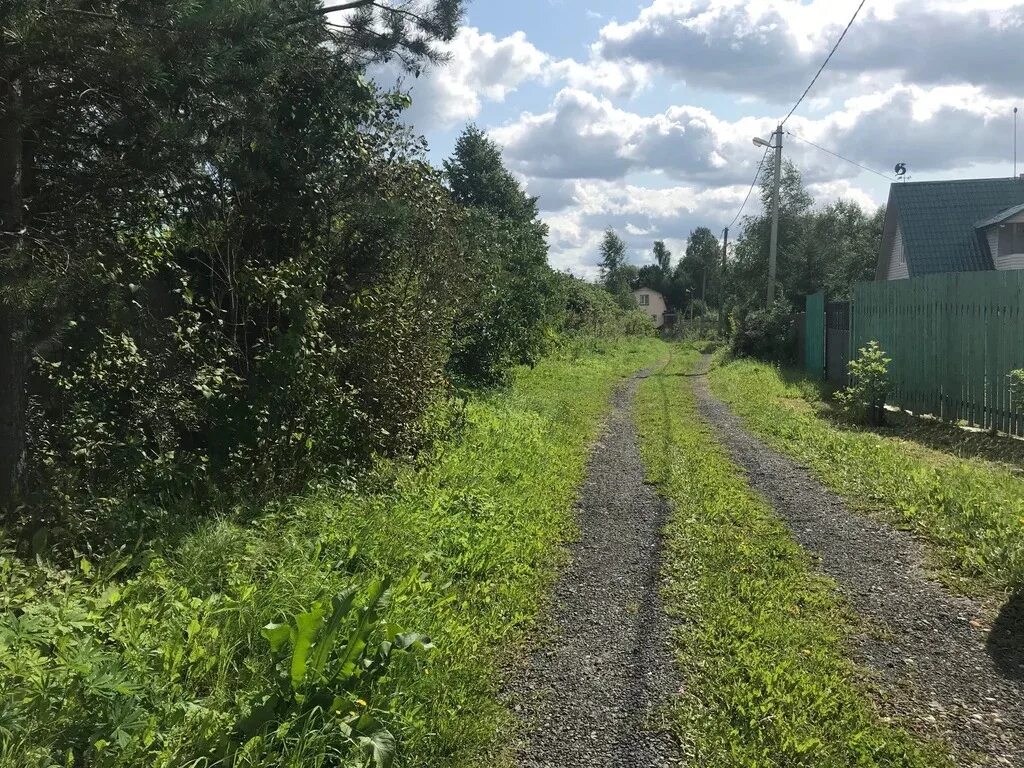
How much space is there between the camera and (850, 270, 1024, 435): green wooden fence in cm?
892

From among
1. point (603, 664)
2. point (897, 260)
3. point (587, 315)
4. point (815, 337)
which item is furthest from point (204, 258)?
point (587, 315)

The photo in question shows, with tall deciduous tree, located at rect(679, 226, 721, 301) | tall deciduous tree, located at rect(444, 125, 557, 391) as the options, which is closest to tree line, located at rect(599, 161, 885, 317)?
tall deciduous tree, located at rect(444, 125, 557, 391)

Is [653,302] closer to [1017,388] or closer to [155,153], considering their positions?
[1017,388]

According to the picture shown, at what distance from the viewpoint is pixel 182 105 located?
4.56 meters

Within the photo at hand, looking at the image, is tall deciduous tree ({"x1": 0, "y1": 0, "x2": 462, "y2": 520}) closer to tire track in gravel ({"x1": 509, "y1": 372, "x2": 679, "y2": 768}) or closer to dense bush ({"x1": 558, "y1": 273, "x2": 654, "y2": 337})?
tire track in gravel ({"x1": 509, "y1": 372, "x2": 679, "y2": 768})

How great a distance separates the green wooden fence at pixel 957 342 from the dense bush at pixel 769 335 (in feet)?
29.8

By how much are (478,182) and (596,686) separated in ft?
74.0

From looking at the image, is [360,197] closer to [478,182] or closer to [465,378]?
[465,378]

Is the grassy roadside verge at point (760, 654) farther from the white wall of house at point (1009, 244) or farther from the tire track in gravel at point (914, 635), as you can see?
the white wall of house at point (1009, 244)

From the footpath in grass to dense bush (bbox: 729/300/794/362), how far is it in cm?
1740

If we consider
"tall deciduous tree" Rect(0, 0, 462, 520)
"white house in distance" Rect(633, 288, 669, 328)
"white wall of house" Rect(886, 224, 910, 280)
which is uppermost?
"white house in distance" Rect(633, 288, 669, 328)

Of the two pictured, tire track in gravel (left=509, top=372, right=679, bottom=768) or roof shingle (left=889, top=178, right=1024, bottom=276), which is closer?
tire track in gravel (left=509, top=372, right=679, bottom=768)

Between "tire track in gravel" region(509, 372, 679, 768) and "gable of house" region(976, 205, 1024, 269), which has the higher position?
"gable of house" region(976, 205, 1024, 269)

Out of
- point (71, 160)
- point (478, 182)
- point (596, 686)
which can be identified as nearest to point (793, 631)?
point (596, 686)
